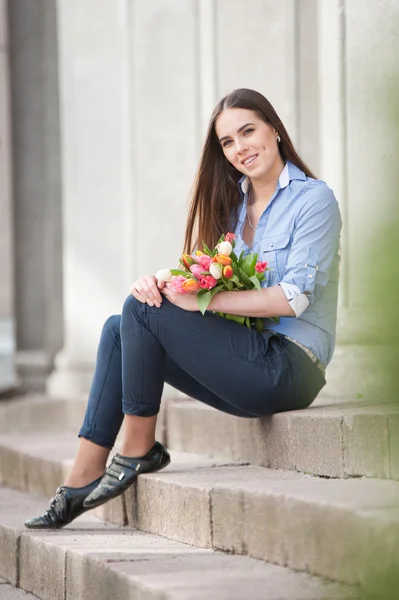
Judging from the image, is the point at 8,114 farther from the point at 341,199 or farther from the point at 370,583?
the point at 370,583

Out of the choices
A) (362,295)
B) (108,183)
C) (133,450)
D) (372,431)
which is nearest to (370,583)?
(362,295)

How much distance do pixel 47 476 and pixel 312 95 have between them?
2.03 meters

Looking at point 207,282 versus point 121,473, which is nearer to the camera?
point 207,282

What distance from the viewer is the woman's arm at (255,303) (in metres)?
2.81

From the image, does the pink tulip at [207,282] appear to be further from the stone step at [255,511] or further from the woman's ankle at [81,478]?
the woman's ankle at [81,478]

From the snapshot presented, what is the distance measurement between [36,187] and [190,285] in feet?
15.1

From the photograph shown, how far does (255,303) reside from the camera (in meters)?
2.83

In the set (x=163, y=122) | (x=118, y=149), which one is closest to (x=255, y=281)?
(x=163, y=122)

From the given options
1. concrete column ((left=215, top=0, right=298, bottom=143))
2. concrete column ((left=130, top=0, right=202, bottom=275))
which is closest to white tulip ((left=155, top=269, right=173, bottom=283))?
concrete column ((left=215, top=0, right=298, bottom=143))

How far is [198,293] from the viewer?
2.87 m

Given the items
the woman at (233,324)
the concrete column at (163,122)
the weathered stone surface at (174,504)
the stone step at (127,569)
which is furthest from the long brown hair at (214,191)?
the concrete column at (163,122)

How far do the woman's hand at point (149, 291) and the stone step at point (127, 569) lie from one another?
0.70 m

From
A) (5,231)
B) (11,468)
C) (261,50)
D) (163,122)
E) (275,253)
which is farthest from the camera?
(5,231)

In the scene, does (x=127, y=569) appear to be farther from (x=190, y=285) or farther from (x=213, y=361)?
(x=190, y=285)
